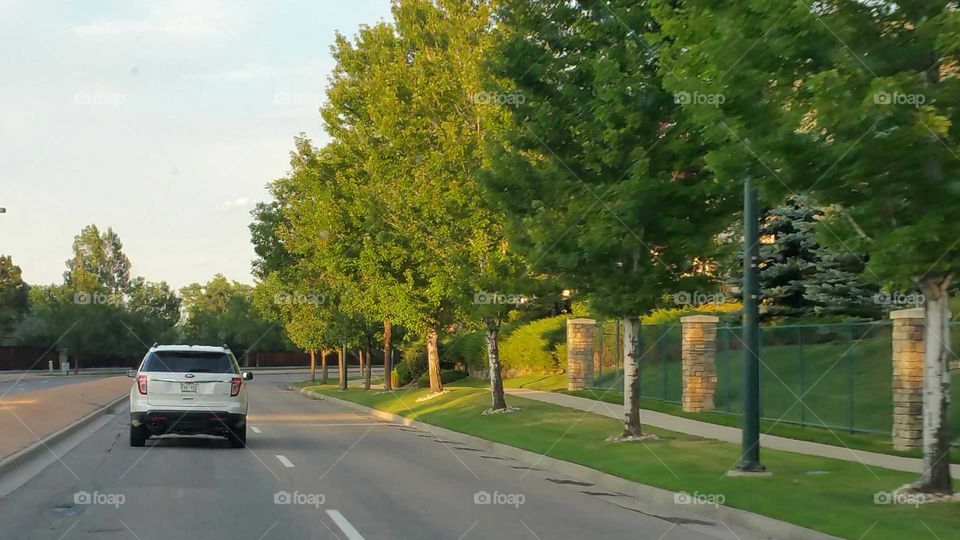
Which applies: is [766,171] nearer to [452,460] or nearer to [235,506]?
[235,506]

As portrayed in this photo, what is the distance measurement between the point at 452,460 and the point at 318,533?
29.0ft

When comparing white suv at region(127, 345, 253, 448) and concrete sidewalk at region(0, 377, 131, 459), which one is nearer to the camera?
white suv at region(127, 345, 253, 448)

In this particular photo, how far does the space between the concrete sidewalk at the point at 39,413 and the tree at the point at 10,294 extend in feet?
291

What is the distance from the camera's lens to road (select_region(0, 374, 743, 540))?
1139 centimetres

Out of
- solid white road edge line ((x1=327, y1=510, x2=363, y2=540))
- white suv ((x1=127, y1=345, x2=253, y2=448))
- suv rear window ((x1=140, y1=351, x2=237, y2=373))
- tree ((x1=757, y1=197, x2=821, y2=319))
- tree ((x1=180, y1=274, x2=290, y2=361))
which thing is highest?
tree ((x1=757, y1=197, x2=821, y2=319))

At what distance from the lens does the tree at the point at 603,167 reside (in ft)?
64.0

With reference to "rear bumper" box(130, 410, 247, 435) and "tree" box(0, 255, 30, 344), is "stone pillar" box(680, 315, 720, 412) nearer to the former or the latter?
"rear bumper" box(130, 410, 247, 435)

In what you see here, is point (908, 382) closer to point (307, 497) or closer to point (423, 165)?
point (307, 497)

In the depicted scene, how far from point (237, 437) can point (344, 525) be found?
379 inches

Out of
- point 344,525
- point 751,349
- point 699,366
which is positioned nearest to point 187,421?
point 344,525

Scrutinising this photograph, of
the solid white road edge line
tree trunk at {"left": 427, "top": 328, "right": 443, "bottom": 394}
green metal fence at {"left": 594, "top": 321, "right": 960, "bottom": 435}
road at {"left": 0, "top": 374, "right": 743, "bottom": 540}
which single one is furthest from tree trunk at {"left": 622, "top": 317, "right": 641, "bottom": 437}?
tree trunk at {"left": 427, "top": 328, "right": 443, "bottom": 394}

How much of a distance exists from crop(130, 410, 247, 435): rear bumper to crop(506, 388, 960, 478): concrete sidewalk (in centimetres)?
913

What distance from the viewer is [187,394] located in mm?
19859

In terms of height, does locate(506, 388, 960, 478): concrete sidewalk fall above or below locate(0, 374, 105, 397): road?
above
